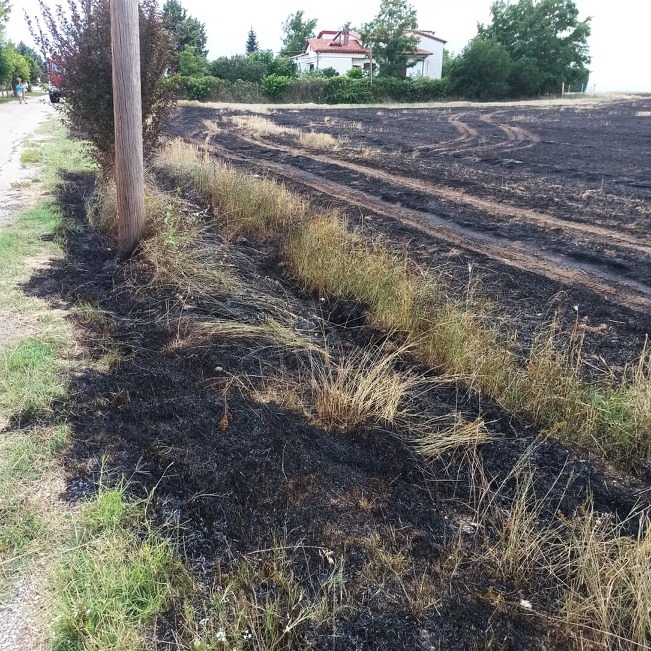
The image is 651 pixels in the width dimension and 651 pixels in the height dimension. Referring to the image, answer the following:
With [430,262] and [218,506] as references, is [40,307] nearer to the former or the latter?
[218,506]

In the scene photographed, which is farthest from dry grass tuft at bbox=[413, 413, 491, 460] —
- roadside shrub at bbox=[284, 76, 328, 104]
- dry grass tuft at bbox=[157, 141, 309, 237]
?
roadside shrub at bbox=[284, 76, 328, 104]

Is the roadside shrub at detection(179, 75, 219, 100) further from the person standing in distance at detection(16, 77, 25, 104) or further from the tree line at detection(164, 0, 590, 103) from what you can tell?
the person standing in distance at detection(16, 77, 25, 104)

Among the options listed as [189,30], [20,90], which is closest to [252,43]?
[189,30]

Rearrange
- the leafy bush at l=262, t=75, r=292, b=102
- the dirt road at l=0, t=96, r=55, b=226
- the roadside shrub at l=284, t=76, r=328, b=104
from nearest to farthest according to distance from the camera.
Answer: the dirt road at l=0, t=96, r=55, b=226 < the leafy bush at l=262, t=75, r=292, b=102 < the roadside shrub at l=284, t=76, r=328, b=104

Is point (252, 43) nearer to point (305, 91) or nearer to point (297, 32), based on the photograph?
point (297, 32)

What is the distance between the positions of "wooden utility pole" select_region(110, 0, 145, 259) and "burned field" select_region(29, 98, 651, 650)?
14.4 inches

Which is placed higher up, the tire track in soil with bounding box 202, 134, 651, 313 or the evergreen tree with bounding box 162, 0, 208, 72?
the evergreen tree with bounding box 162, 0, 208, 72

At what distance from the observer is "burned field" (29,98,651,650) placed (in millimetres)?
2086

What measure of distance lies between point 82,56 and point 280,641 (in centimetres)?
741

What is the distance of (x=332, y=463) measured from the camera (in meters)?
2.87

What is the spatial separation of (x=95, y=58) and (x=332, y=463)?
6.45 m

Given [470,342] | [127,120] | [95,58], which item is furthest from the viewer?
[95,58]

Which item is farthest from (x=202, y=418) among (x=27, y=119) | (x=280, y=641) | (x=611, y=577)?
(x=27, y=119)

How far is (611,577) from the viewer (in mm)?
2104
